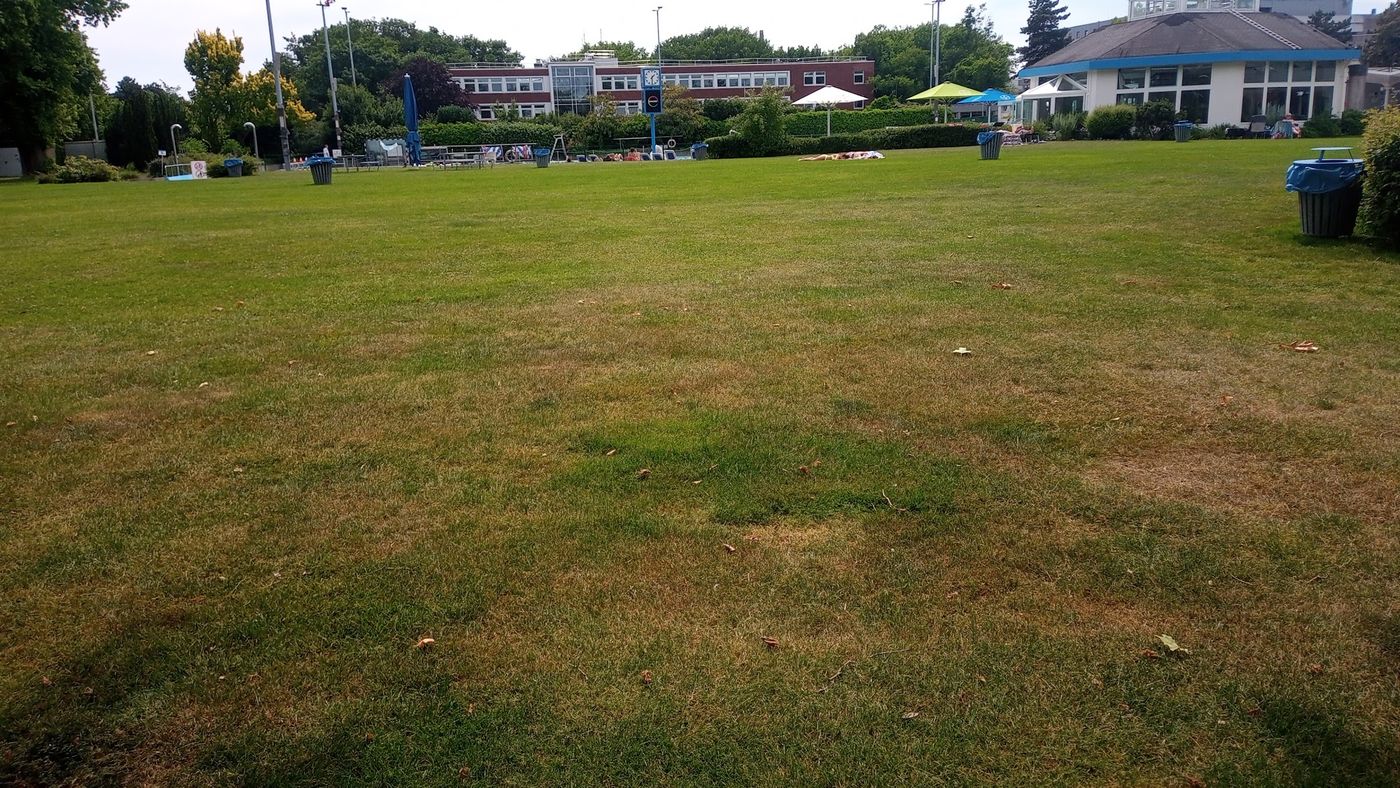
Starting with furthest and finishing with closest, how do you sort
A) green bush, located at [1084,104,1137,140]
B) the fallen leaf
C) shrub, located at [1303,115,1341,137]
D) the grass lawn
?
green bush, located at [1084,104,1137,140] → shrub, located at [1303,115,1341,137] → the fallen leaf → the grass lawn

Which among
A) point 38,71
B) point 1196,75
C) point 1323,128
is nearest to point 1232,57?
point 1196,75

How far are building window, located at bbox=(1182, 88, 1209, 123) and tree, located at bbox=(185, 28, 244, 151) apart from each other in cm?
5709

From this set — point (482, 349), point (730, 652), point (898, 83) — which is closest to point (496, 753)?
point (730, 652)

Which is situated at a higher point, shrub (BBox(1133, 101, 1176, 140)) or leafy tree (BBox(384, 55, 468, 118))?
leafy tree (BBox(384, 55, 468, 118))

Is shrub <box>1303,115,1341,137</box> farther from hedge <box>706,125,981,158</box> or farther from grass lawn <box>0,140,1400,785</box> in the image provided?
grass lawn <box>0,140,1400,785</box>

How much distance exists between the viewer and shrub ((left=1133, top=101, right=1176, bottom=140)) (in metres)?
48.2

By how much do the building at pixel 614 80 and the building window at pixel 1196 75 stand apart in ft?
159

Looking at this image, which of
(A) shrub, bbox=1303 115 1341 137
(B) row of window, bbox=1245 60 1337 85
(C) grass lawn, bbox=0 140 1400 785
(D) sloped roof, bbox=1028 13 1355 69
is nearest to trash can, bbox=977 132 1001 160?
(A) shrub, bbox=1303 115 1341 137

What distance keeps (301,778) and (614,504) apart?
2074 millimetres

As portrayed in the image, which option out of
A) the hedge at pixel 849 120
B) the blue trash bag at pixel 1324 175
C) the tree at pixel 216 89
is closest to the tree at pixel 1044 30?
the hedge at pixel 849 120

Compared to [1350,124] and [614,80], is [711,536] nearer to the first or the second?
[1350,124]

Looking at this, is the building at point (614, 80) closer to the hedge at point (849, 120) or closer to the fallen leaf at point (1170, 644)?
the hedge at point (849, 120)

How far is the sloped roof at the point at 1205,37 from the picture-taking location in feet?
182

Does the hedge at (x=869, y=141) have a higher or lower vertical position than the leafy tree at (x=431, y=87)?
lower
